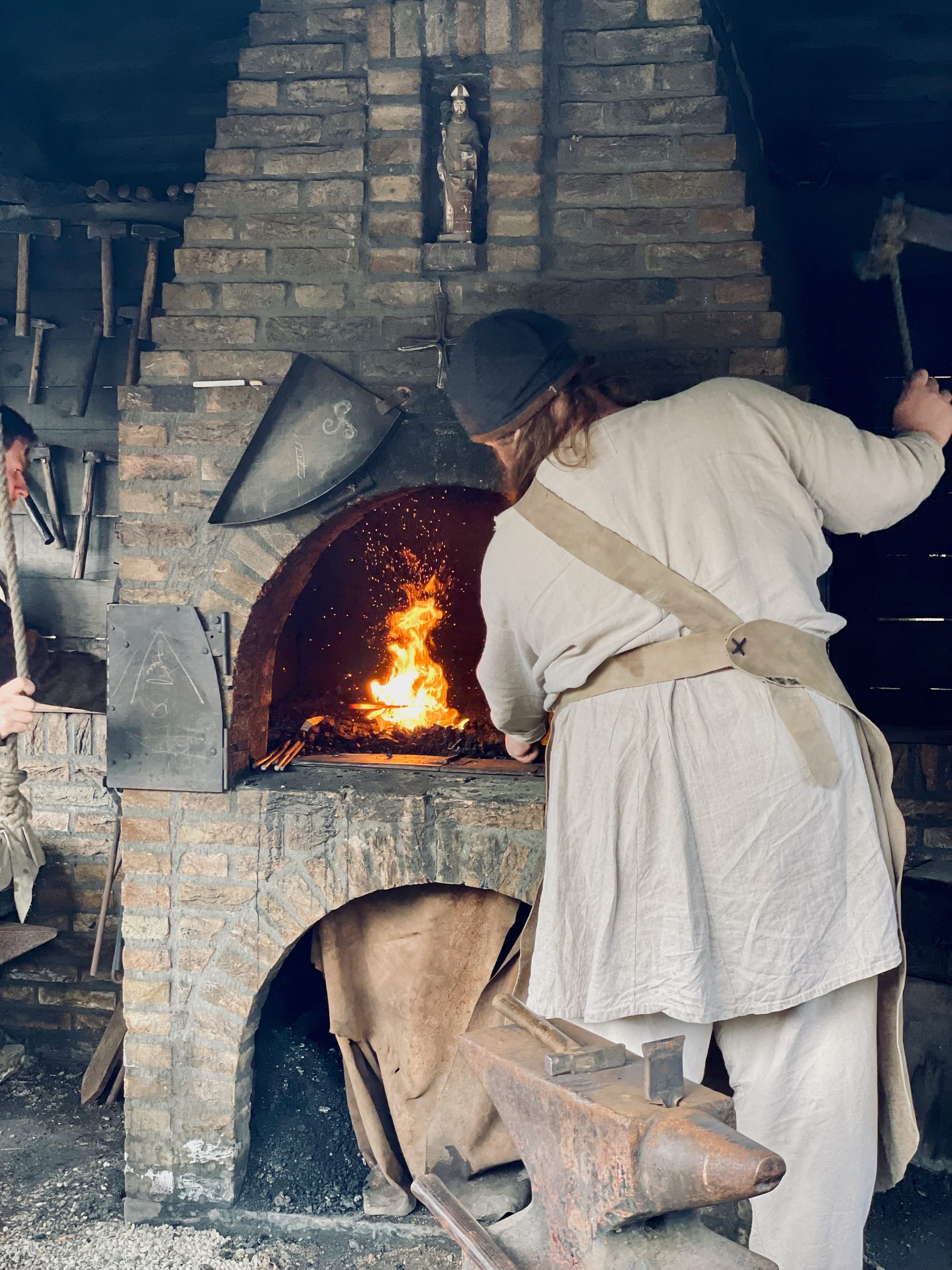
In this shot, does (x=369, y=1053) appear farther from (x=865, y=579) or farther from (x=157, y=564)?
(x=865, y=579)

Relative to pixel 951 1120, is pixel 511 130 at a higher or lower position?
higher

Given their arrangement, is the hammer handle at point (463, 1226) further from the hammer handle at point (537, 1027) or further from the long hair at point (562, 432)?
the long hair at point (562, 432)

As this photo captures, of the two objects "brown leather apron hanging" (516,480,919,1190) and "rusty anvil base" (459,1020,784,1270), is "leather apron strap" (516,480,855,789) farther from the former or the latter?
"rusty anvil base" (459,1020,784,1270)

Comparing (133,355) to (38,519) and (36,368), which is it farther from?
(38,519)

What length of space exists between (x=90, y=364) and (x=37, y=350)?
23 centimetres

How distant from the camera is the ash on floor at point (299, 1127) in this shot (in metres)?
3.37

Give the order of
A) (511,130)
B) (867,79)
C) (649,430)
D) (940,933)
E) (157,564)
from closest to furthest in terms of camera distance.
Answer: (649,430) → (511,130) → (157,564) → (940,933) → (867,79)

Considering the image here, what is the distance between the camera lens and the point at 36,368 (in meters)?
4.34

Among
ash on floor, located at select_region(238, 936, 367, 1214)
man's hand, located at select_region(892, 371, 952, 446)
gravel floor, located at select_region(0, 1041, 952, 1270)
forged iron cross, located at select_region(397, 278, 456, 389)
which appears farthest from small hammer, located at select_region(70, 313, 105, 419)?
man's hand, located at select_region(892, 371, 952, 446)

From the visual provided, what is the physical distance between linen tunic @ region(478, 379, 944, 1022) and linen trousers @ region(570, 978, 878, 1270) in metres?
0.09

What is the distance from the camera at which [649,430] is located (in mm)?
2111

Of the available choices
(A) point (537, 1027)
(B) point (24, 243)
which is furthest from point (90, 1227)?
(B) point (24, 243)

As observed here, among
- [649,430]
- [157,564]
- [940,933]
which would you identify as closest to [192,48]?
[157,564]

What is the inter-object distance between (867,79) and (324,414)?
2.43 metres
